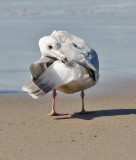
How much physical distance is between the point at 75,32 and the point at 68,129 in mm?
9196

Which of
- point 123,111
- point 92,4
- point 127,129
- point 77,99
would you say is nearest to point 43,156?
point 127,129

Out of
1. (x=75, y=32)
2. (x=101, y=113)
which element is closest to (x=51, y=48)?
(x=101, y=113)

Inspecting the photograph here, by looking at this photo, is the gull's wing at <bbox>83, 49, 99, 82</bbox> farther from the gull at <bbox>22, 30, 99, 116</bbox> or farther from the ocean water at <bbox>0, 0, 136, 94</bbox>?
the ocean water at <bbox>0, 0, 136, 94</bbox>

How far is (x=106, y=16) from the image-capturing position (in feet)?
71.0

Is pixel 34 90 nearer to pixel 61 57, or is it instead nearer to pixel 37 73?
pixel 37 73

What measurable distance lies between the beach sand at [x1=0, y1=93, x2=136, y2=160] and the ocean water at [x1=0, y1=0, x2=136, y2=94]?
3.66ft

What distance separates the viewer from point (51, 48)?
9.36 m

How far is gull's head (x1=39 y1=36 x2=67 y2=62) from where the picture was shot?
29.4 ft

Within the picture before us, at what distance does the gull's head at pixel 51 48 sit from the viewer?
8972mm

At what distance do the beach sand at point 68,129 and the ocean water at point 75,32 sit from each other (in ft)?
3.66

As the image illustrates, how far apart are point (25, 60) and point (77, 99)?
3.70m

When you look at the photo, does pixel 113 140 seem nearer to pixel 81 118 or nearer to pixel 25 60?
pixel 81 118

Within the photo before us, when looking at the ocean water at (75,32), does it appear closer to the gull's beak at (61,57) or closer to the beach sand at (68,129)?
the beach sand at (68,129)

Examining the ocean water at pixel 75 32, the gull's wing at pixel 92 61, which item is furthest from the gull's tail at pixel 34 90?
the ocean water at pixel 75 32
